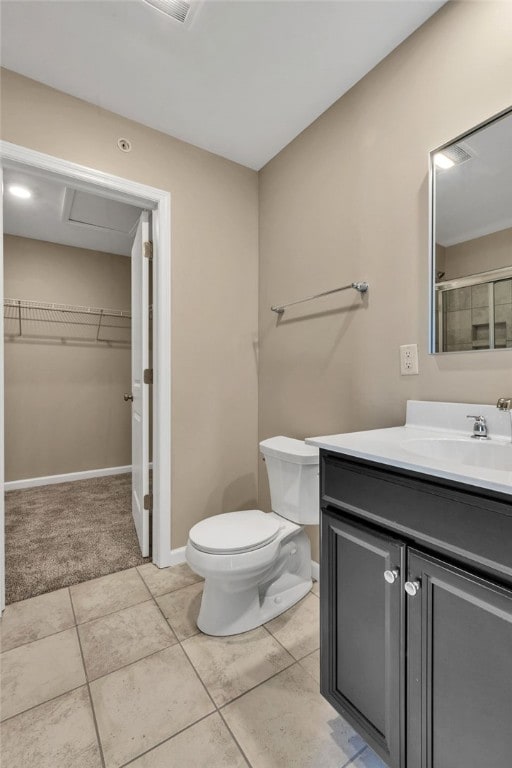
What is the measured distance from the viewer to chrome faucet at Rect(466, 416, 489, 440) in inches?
44.1

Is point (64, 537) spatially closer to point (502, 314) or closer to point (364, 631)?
point (364, 631)

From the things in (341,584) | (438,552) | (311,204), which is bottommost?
(341,584)

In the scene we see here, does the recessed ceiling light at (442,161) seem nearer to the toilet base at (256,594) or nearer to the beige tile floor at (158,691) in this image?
the toilet base at (256,594)

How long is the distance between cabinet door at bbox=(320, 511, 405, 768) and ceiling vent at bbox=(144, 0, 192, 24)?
1864 millimetres

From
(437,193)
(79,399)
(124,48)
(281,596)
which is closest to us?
(437,193)

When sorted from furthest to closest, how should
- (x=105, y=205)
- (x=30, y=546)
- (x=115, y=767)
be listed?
(x=105, y=205), (x=30, y=546), (x=115, y=767)

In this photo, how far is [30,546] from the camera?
2.21m

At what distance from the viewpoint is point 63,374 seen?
3.53m

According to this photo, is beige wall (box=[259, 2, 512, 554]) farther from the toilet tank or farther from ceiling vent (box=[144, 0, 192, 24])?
ceiling vent (box=[144, 0, 192, 24])

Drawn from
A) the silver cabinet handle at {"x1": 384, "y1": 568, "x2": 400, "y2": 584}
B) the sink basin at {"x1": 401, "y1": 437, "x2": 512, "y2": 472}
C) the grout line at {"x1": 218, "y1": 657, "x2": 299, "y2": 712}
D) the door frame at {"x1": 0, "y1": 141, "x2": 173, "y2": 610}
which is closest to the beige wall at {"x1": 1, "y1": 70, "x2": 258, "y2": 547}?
the door frame at {"x1": 0, "y1": 141, "x2": 173, "y2": 610}

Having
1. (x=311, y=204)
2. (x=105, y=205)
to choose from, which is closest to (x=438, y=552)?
(x=311, y=204)

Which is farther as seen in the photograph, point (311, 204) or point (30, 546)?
point (30, 546)

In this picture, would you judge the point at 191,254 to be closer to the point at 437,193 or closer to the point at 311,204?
the point at 311,204

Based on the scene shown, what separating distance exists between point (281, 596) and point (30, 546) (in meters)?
1.62
